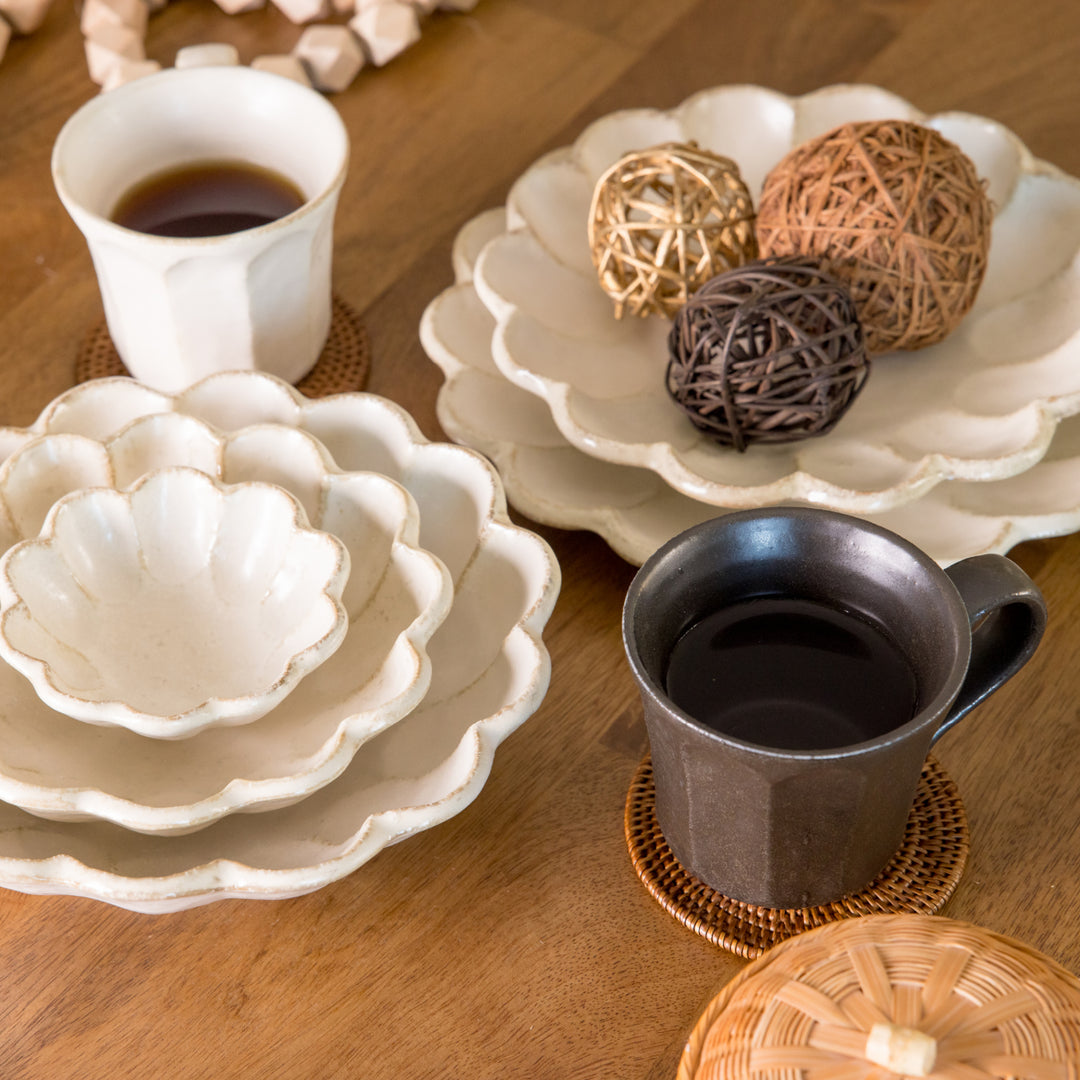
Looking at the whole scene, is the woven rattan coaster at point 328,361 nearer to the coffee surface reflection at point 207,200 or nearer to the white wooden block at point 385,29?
the coffee surface reflection at point 207,200

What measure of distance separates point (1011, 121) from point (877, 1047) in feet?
1.93

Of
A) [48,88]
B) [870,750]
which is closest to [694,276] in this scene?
[870,750]

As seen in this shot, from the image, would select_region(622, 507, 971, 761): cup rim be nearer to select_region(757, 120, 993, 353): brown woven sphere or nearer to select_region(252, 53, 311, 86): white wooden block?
select_region(757, 120, 993, 353): brown woven sphere

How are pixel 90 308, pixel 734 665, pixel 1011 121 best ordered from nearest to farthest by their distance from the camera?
pixel 734 665 → pixel 90 308 → pixel 1011 121

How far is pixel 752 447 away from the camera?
562 mm

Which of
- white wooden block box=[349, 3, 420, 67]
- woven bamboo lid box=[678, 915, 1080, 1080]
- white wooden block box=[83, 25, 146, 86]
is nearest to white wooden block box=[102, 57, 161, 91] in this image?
white wooden block box=[83, 25, 146, 86]

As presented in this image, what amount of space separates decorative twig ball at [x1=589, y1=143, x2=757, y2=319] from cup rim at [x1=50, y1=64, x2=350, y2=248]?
0.38 feet

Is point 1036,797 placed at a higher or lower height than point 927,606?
lower

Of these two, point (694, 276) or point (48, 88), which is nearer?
point (694, 276)

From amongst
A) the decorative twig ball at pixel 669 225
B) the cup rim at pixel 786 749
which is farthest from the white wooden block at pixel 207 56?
the cup rim at pixel 786 749

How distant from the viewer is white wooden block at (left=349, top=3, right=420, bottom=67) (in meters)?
0.78

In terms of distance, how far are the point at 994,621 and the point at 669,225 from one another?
23 cm

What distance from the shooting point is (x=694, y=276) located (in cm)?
59

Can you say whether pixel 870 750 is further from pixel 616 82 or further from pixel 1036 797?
pixel 616 82
